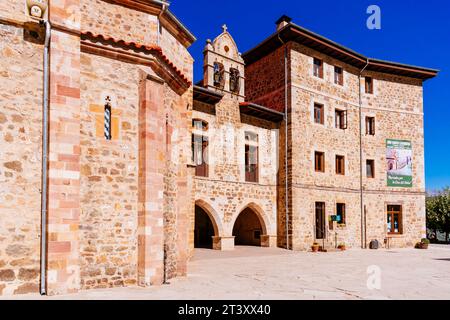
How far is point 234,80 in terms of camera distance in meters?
18.8

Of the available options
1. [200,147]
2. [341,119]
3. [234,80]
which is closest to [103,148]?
[200,147]

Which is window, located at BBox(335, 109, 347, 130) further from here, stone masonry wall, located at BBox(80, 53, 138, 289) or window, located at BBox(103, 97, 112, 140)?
window, located at BBox(103, 97, 112, 140)

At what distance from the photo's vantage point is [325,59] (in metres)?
20.7

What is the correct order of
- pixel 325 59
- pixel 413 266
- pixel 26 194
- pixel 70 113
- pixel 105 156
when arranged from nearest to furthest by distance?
pixel 26 194 < pixel 70 113 < pixel 105 156 < pixel 413 266 < pixel 325 59

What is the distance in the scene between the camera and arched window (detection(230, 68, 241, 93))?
1872cm

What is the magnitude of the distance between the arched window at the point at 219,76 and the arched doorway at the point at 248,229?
6.21m

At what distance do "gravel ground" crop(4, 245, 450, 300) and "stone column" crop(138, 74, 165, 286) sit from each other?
0.48 metres

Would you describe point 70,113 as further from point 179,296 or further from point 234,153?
point 234,153

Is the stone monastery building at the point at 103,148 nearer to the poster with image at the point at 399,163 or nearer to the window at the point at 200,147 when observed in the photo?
the window at the point at 200,147

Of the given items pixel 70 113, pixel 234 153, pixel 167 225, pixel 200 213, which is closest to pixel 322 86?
pixel 234 153

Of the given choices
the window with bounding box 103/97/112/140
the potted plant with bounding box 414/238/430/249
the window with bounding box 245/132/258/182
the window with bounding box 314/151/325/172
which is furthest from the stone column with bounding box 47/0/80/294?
the potted plant with bounding box 414/238/430/249

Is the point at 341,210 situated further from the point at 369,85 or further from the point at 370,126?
the point at 369,85

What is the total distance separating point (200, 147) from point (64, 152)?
399 inches

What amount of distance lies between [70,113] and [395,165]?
1990 cm
